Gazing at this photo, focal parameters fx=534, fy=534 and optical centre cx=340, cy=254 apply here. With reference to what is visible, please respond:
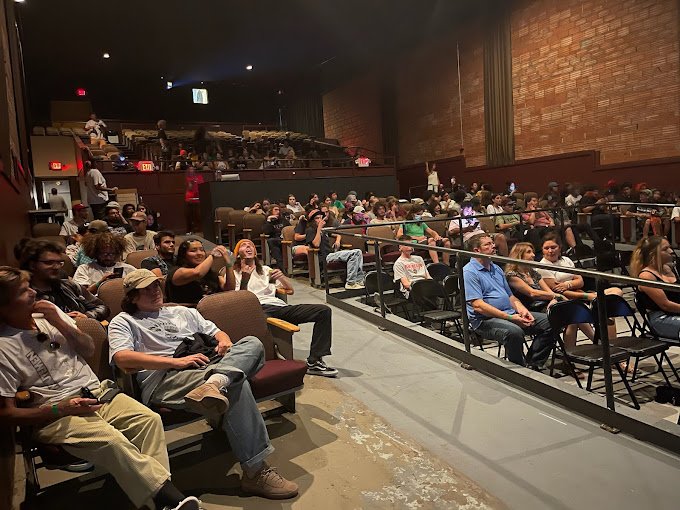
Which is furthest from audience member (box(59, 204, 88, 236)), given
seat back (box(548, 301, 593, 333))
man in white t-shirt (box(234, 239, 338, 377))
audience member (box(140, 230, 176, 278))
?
seat back (box(548, 301, 593, 333))

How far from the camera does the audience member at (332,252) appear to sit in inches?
252

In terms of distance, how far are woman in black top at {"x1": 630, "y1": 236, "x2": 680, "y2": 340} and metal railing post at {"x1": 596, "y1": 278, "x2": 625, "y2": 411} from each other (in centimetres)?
83

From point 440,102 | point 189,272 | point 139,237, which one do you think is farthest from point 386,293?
point 440,102

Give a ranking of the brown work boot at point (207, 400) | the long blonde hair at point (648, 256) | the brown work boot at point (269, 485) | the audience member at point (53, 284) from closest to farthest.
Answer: the brown work boot at point (207, 400)
the brown work boot at point (269, 485)
the audience member at point (53, 284)
the long blonde hair at point (648, 256)

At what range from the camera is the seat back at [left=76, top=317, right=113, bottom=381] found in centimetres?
263

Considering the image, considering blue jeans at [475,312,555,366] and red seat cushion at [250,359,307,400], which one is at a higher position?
red seat cushion at [250,359,307,400]

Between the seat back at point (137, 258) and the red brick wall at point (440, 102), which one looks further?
the red brick wall at point (440, 102)

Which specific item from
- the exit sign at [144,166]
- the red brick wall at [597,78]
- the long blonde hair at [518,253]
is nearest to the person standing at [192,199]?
the exit sign at [144,166]

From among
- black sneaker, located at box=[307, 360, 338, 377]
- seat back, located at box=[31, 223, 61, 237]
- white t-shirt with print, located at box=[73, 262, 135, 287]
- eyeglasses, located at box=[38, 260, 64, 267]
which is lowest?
black sneaker, located at box=[307, 360, 338, 377]

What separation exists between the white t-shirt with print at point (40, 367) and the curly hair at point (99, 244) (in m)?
1.78

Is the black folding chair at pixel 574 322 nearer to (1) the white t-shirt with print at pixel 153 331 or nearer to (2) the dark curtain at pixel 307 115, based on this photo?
(1) the white t-shirt with print at pixel 153 331

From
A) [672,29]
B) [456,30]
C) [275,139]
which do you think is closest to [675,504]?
[672,29]

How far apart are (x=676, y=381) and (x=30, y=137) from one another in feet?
39.8

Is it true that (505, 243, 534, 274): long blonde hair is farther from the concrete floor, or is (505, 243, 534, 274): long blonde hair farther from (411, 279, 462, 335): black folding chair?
the concrete floor
